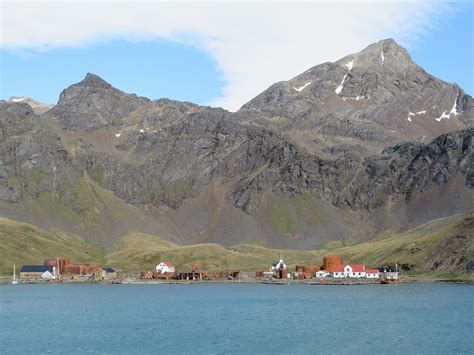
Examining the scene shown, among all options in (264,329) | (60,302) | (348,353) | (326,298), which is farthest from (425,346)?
Answer: (60,302)

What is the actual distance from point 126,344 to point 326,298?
77514 mm

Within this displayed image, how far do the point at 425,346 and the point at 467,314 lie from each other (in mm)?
36196

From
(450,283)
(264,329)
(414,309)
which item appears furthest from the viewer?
(450,283)

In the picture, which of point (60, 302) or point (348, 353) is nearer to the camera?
point (348, 353)

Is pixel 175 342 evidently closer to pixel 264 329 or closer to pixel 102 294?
pixel 264 329

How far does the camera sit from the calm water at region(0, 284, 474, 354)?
3344 inches

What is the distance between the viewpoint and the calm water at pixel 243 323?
279 feet

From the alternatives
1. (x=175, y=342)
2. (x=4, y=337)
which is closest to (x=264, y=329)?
(x=175, y=342)

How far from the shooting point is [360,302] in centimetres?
14450

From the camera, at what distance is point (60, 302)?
506ft

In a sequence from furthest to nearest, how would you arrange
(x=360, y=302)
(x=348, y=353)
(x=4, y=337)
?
(x=360, y=302) < (x=4, y=337) < (x=348, y=353)

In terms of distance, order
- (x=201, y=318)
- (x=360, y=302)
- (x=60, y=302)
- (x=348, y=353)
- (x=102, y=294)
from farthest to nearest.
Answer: (x=102, y=294), (x=60, y=302), (x=360, y=302), (x=201, y=318), (x=348, y=353)

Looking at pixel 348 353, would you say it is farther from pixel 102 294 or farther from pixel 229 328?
pixel 102 294

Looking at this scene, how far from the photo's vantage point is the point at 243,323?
10856cm
